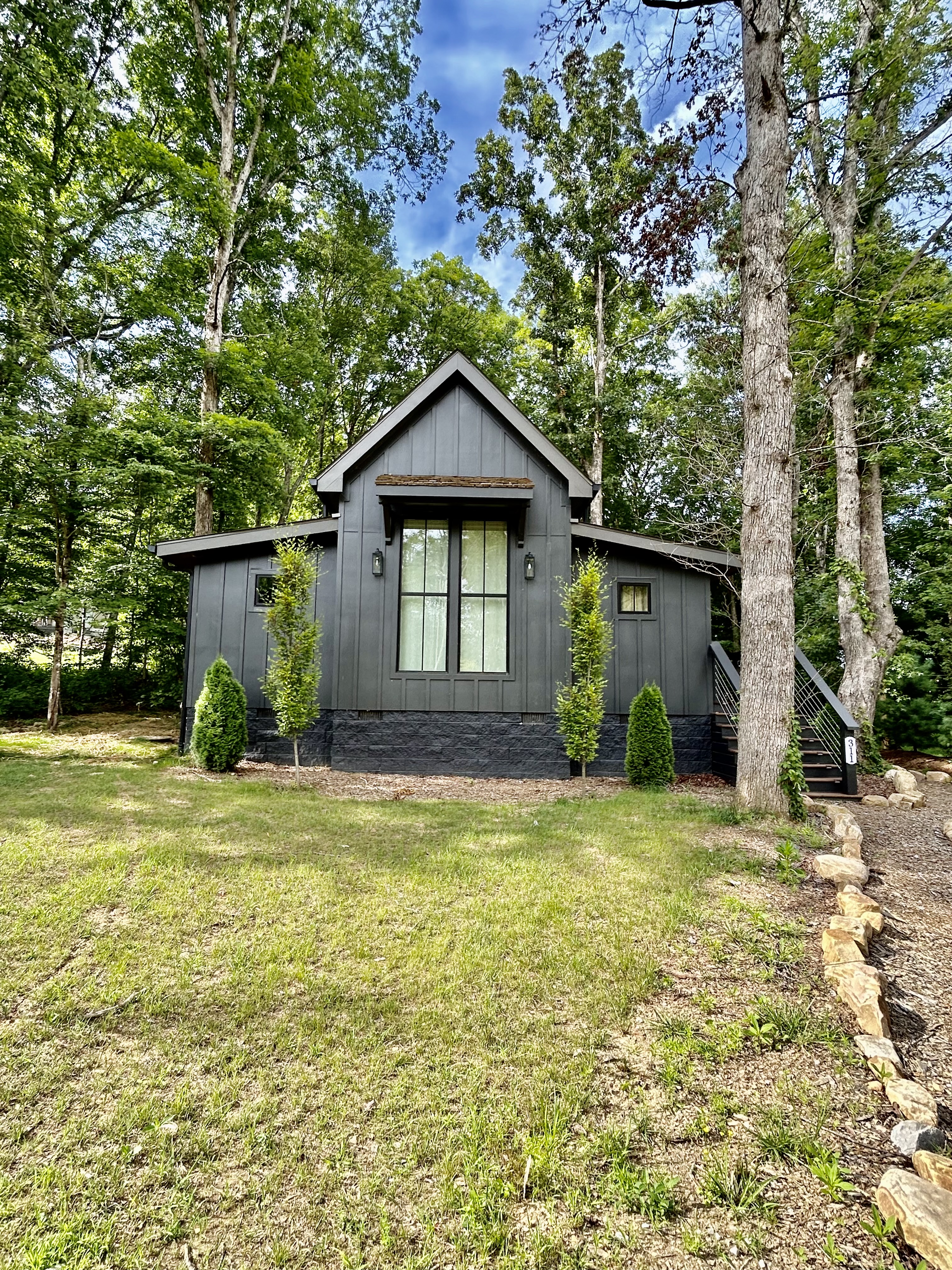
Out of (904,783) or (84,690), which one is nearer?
(904,783)

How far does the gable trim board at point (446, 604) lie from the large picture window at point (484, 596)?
0.31 feet

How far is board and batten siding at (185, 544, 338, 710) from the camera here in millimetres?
8719

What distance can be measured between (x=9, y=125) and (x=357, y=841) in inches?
632

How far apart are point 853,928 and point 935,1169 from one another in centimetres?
157

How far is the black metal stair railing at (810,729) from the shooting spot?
274 inches

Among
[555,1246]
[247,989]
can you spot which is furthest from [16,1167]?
[555,1246]

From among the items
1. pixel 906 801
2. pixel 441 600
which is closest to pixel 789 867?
pixel 906 801

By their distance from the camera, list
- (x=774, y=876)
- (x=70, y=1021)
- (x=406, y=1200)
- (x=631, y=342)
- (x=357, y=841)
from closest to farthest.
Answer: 1. (x=406, y=1200)
2. (x=70, y=1021)
3. (x=774, y=876)
4. (x=357, y=841)
5. (x=631, y=342)

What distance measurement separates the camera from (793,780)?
5.31 metres

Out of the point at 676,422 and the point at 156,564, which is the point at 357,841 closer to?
the point at 156,564

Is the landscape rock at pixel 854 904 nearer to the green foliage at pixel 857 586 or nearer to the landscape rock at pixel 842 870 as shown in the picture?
the landscape rock at pixel 842 870

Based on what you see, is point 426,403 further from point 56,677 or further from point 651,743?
point 56,677

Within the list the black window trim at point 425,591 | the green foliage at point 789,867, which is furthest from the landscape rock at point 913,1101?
the black window trim at point 425,591

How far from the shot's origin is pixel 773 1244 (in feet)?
4.98
